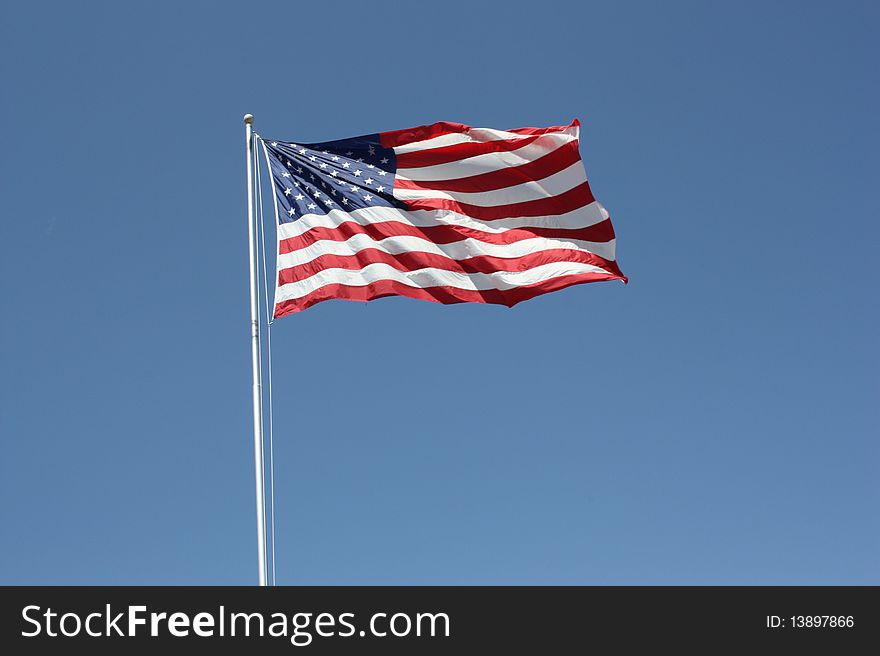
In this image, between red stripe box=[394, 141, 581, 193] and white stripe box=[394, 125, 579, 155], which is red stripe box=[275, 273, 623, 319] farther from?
white stripe box=[394, 125, 579, 155]

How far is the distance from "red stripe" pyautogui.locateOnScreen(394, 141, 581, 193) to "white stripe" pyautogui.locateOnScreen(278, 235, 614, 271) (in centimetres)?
143

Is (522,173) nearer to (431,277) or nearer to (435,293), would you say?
(431,277)

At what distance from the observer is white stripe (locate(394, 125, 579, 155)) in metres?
26.8

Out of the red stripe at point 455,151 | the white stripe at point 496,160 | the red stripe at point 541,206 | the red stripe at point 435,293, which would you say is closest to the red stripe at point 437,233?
the red stripe at point 541,206

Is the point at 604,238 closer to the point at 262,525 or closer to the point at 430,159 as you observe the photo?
the point at 430,159

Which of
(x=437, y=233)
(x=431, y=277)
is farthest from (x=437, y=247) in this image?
(x=431, y=277)

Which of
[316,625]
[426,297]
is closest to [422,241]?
[426,297]

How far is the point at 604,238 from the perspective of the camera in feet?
87.4

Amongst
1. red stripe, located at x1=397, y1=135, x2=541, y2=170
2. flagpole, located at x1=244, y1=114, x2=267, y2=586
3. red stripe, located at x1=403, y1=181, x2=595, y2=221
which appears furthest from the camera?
red stripe, located at x1=403, y1=181, x2=595, y2=221

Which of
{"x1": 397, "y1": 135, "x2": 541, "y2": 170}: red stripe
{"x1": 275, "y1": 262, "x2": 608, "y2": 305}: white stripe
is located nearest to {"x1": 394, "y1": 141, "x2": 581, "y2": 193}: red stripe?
{"x1": 397, "y1": 135, "x2": 541, "y2": 170}: red stripe

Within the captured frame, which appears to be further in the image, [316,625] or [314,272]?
[314,272]

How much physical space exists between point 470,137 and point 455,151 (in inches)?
19.2

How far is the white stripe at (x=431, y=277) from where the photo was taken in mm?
23891

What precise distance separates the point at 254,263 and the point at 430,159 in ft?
17.3
